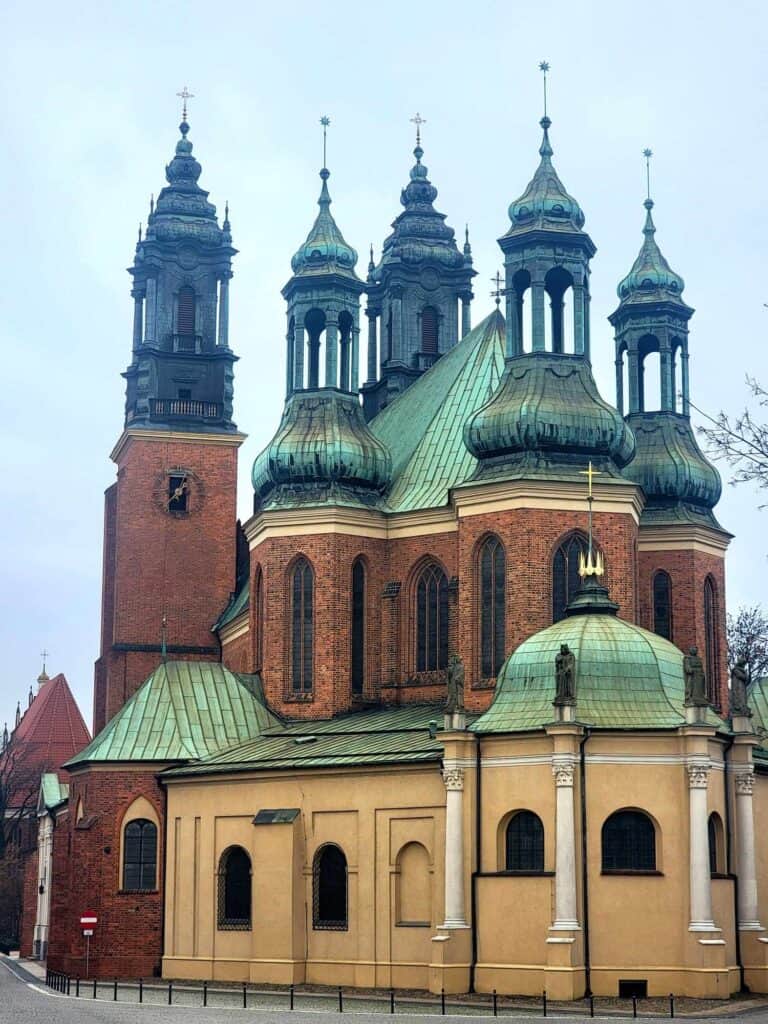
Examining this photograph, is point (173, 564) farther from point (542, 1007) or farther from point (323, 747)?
point (542, 1007)

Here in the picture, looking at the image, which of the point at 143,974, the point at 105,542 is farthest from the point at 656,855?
the point at 105,542

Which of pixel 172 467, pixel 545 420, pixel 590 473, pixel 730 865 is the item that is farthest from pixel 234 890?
pixel 172 467

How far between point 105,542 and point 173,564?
455cm

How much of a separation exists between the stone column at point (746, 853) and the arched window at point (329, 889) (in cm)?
1037

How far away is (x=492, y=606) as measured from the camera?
180 ft

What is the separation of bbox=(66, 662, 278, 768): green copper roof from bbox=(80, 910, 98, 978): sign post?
4560 millimetres

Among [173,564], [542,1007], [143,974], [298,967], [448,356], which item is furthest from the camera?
[173,564]

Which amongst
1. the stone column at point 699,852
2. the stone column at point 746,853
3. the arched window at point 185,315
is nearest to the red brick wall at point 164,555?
the arched window at point 185,315

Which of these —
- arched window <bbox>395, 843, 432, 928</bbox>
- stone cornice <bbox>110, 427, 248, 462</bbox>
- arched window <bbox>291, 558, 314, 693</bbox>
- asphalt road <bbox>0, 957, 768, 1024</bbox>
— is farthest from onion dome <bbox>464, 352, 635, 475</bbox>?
asphalt road <bbox>0, 957, 768, 1024</bbox>

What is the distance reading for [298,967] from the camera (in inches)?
2028

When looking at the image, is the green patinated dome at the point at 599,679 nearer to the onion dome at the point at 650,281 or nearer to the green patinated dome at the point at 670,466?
the green patinated dome at the point at 670,466

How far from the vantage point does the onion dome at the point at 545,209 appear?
56.6 meters

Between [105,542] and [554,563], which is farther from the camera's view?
[105,542]

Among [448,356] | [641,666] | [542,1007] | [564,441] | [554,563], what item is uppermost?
[448,356]
